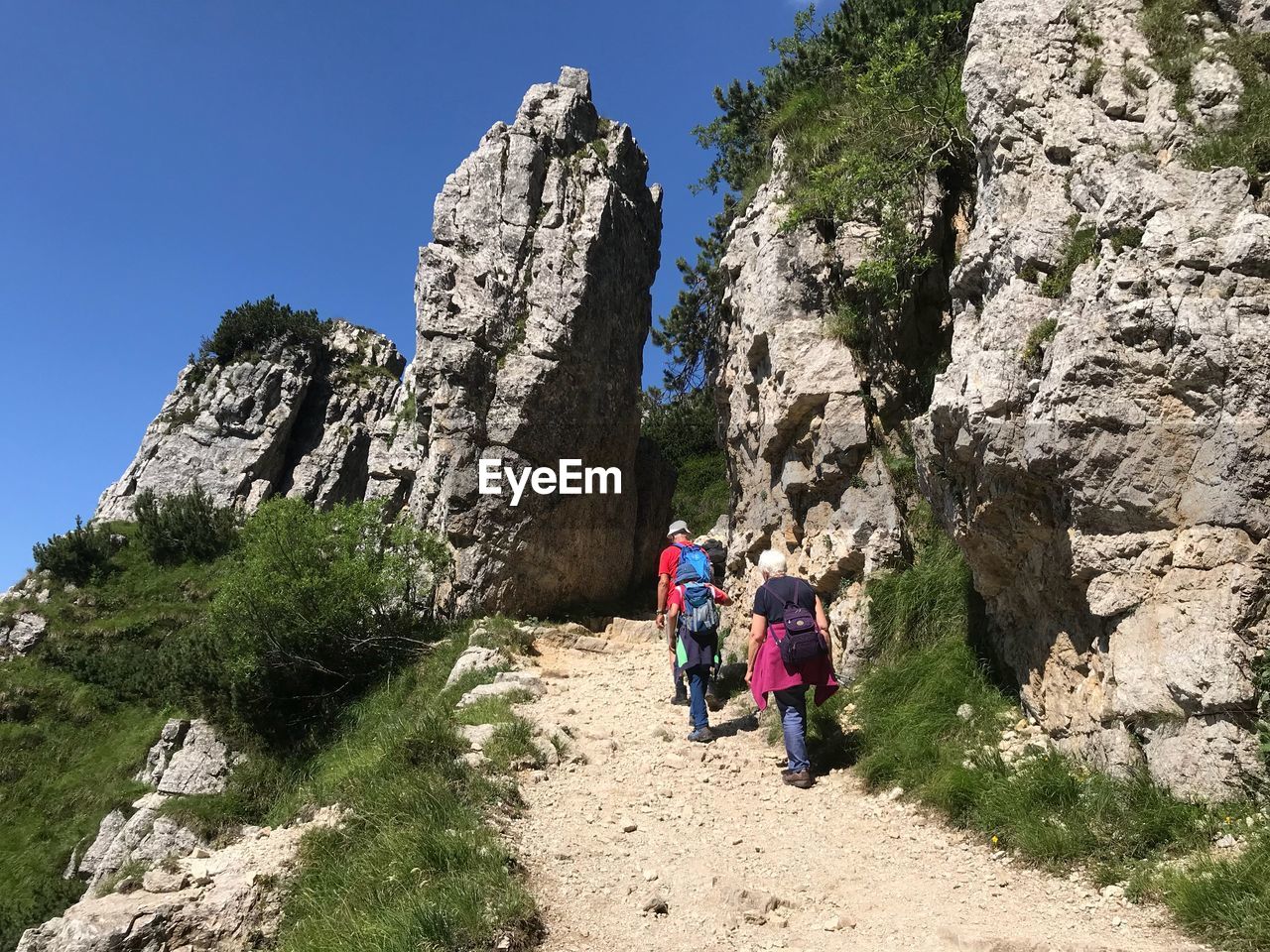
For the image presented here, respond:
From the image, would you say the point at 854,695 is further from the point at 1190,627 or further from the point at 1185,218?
the point at 1185,218

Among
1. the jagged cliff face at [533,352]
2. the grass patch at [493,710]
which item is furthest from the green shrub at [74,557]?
the grass patch at [493,710]

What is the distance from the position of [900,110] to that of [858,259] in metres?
1.93

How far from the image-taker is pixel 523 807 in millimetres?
6328

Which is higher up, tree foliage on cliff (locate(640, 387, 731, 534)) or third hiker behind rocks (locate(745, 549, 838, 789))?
tree foliage on cliff (locate(640, 387, 731, 534))

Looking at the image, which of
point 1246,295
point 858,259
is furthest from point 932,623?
point 858,259

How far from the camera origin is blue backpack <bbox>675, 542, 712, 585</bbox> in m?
8.90

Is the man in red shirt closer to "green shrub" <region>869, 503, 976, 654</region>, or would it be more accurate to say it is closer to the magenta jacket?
"green shrub" <region>869, 503, 976, 654</region>

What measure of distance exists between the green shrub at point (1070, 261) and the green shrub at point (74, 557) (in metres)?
25.8

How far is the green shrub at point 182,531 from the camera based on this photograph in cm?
2409

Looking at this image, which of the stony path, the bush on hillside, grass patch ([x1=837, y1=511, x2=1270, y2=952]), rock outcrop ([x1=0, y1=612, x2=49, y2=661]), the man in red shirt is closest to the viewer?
grass patch ([x1=837, y1=511, x2=1270, y2=952])

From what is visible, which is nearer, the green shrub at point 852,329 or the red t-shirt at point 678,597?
the red t-shirt at point 678,597

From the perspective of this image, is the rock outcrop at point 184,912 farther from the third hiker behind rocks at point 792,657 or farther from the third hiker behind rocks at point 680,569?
the third hiker behind rocks at point 680,569

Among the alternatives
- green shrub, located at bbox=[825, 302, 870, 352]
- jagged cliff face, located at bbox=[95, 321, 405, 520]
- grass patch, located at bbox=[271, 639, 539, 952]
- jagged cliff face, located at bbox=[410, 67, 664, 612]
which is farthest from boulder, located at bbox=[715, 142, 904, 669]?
jagged cliff face, located at bbox=[95, 321, 405, 520]

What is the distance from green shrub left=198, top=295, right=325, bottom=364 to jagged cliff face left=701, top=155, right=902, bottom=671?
1008 inches
